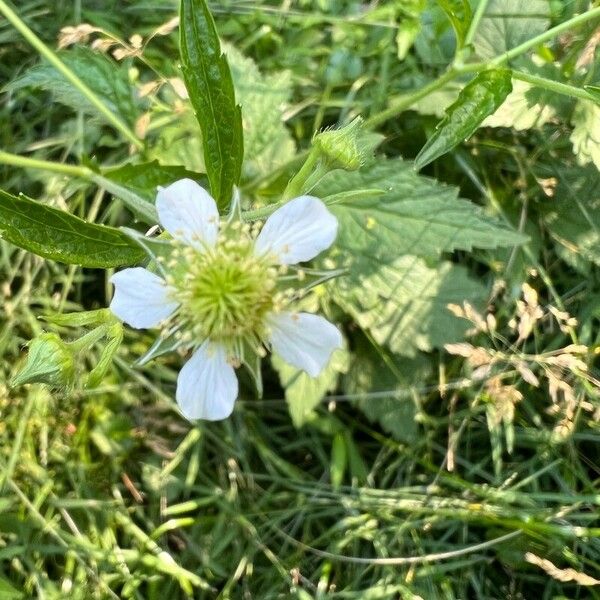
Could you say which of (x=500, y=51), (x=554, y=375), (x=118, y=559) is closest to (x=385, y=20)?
(x=500, y=51)

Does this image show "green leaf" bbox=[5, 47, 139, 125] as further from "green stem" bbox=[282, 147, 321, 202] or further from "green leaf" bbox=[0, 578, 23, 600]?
"green leaf" bbox=[0, 578, 23, 600]

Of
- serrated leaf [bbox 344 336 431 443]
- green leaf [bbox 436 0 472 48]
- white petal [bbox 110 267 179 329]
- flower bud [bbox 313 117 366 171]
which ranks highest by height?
green leaf [bbox 436 0 472 48]

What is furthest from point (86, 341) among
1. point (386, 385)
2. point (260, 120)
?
point (386, 385)

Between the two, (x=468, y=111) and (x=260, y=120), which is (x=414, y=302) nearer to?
(x=260, y=120)

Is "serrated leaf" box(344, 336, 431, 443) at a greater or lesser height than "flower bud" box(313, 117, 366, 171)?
lesser

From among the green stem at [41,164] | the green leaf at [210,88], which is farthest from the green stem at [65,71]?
the green leaf at [210,88]

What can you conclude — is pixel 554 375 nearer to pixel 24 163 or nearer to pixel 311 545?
pixel 311 545

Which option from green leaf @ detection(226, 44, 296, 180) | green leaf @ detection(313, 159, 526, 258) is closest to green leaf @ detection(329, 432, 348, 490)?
green leaf @ detection(313, 159, 526, 258)
